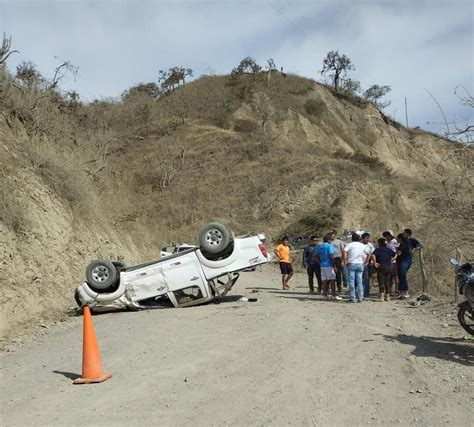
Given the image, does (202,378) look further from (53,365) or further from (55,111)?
(55,111)

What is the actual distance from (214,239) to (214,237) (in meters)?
0.05

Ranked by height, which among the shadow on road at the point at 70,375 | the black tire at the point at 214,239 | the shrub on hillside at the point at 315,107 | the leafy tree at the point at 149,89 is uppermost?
the leafy tree at the point at 149,89

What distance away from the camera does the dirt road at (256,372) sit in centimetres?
540

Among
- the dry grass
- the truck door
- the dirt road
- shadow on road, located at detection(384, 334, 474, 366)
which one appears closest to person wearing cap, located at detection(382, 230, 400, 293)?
the dirt road

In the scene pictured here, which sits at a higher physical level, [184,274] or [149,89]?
[149,89]

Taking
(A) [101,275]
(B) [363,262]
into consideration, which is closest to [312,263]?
(B) [363,262]

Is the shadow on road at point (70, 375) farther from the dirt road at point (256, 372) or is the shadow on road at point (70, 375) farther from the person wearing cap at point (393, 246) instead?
the person wearing cap at point (393, 246)

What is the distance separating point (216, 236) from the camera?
1290 centimetres

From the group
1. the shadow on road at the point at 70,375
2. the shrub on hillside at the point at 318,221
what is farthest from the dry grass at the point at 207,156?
the shadow on road at the point at 70,375

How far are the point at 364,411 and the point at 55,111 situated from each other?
24565 mm

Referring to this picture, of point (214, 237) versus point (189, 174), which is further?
point (189, 174)

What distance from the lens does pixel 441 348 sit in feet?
26.1

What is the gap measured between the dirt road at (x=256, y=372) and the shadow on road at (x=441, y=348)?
0.06 ft

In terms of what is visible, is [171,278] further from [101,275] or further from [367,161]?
[367,161]
